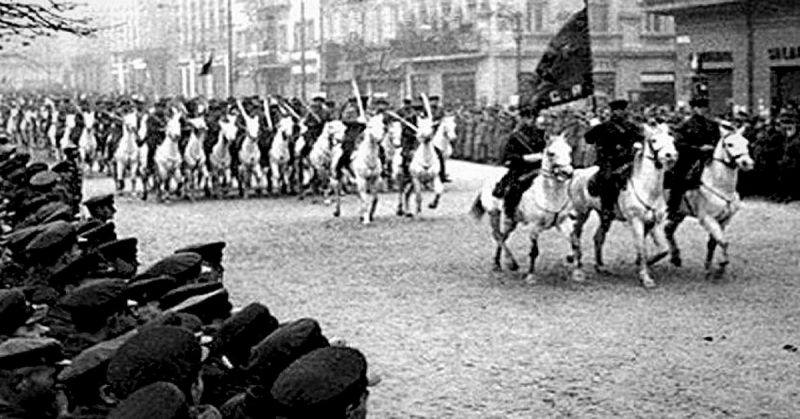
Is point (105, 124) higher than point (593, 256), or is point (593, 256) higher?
point (105, 124)

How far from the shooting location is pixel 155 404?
4.04 metres

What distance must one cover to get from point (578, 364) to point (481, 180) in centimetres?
1900

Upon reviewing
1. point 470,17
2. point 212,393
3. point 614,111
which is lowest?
point 212,393

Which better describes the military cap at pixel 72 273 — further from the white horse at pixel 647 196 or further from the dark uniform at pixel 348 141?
the dark uniform at pixel 348 141

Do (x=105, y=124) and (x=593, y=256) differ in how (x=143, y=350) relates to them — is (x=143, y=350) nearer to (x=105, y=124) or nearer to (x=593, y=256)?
(x=593, y=256)

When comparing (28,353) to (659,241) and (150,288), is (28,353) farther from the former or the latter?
(659,241)

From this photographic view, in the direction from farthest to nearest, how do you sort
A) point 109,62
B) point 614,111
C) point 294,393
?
point 109,62 < point 614,111 < point 294,393

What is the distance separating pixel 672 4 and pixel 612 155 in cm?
2073

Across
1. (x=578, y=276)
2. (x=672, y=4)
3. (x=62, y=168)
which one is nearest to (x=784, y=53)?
(x=672, y=4)

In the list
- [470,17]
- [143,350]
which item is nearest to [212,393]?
[143,350]

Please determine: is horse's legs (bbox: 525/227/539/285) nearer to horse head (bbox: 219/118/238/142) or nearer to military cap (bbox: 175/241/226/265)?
military cap (bbox: 175/241/226/265)

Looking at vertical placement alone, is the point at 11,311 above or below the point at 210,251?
below

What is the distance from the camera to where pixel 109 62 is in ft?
267

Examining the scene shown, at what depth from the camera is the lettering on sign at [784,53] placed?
2928 cm
